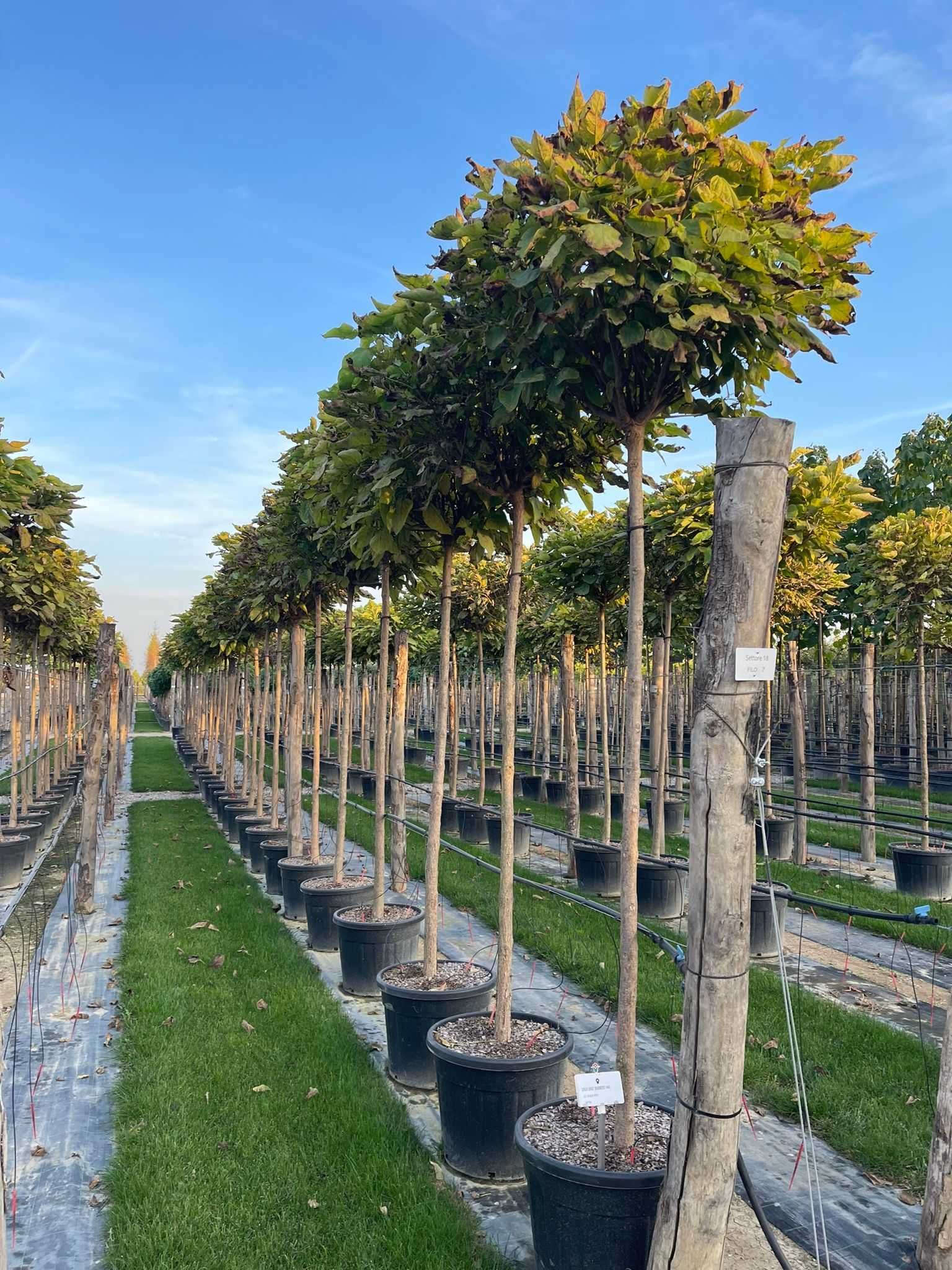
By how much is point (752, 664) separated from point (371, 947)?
14.3 ft

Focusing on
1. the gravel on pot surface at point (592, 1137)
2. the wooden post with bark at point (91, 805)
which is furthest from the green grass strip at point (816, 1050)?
the wooden post with bark at point (91, 805)

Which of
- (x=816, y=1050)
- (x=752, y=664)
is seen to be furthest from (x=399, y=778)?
(x=752, y=664)

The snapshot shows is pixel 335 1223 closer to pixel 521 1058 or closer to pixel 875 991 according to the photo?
pixel 521 1058

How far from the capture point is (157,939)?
7293mm

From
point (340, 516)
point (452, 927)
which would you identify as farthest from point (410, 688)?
point (340, 516)

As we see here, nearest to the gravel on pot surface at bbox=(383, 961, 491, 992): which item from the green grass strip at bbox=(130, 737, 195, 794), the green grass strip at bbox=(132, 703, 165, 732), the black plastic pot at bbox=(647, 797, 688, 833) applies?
the black plastic pot at bbox=(647, 797, 688, 833)

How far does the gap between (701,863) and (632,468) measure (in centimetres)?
147

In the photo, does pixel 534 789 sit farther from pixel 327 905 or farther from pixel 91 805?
pixel 327 905

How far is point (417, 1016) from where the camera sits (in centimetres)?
467

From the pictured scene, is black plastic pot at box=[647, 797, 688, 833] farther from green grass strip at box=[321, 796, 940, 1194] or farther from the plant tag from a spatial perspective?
the plant tag

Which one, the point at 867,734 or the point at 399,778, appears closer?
the point at 399,778

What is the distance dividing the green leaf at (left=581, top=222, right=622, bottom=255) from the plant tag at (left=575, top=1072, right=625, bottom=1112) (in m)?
2.43

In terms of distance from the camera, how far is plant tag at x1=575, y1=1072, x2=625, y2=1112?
2729 millimetres

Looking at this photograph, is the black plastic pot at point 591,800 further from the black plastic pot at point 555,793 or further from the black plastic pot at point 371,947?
the black plastic pot at point 371,947
